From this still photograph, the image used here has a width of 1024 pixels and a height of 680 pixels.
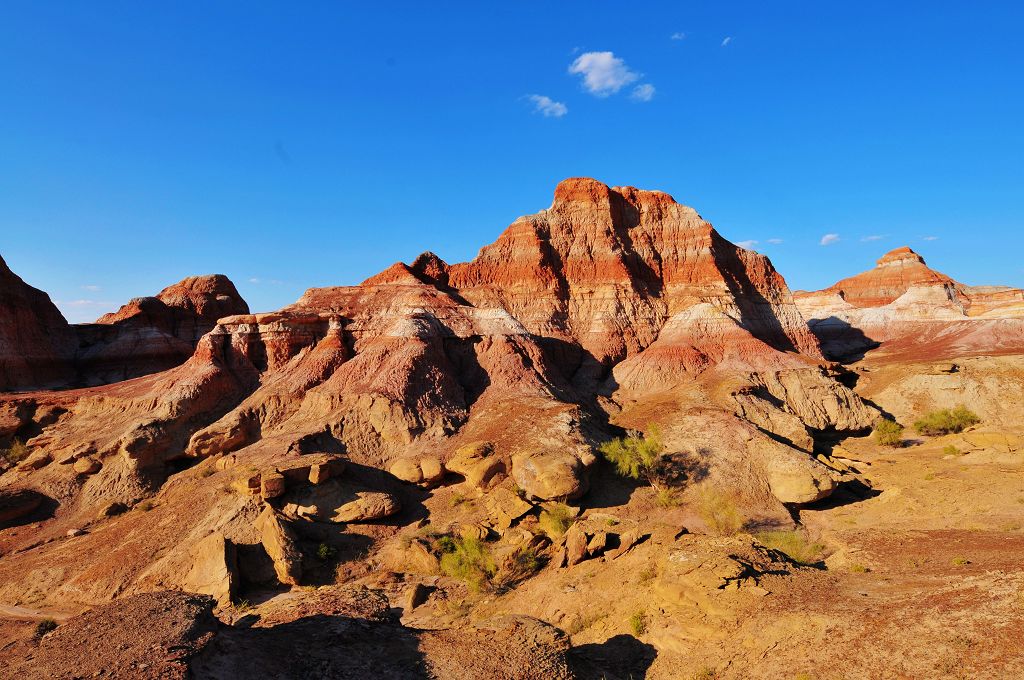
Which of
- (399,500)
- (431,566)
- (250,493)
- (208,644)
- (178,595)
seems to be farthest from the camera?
(399,500)

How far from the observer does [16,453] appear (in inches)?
1163

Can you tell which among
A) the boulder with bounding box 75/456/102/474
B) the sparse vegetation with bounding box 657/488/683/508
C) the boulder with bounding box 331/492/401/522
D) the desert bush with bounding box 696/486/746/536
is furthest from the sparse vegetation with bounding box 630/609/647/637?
the boulder with bounding box 75/456/102/474

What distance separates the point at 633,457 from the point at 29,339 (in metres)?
47.5

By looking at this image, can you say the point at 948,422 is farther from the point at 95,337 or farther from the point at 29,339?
the point at 95,337

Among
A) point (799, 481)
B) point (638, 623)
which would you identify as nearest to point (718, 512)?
point (799, 481)

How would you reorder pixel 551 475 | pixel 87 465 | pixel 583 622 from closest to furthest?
1. pixel 583 622
2. pixel 551 475
3. pixel 87 465

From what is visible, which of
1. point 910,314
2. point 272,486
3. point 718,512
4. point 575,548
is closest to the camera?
point 575,548

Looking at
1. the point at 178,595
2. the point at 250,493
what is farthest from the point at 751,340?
the point at 178,595

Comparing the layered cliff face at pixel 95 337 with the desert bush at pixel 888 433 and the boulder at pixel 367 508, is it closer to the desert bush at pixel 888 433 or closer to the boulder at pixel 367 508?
the boulder at pixel 367 508

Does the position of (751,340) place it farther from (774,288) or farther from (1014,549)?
(1014,549)

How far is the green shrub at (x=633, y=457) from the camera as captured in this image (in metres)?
24.7

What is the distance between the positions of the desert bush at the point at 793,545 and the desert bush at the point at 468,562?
10177 mm

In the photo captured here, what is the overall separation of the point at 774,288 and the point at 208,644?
167ft

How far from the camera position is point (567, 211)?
48.2 meters
